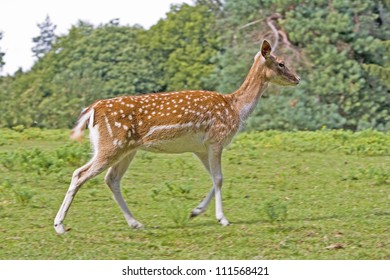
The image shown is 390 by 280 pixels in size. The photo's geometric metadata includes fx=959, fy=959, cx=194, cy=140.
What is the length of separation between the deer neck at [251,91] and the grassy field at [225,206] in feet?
3.70

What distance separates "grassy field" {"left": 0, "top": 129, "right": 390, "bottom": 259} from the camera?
344 inches

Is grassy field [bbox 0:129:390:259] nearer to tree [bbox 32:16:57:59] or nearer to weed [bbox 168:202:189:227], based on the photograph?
weed [bbox 168:202:189:227]

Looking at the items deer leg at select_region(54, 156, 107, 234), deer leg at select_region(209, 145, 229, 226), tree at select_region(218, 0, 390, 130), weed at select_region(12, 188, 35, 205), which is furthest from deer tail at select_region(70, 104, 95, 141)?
tree at select_region(218, 0, 390, 130)

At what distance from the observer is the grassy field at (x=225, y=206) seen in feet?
28.7

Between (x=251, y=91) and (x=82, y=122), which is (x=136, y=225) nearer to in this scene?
(x=82, y=122)

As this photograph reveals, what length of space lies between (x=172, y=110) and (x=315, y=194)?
3.39m

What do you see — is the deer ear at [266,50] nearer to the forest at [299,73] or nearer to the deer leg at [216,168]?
the deer leg at [216,168]

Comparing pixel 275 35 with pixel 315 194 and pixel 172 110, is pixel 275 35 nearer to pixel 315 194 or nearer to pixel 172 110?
pixel 315 194

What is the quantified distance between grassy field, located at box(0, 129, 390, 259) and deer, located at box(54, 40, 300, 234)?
0.43 meters

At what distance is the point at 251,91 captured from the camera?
A: 10.8 metres

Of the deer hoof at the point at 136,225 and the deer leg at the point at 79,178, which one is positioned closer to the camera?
the deer leg at the point at 79,178

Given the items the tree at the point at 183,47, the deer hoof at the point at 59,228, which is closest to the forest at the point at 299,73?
the tree at the point at 183,47

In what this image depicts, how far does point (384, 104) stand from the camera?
91.4 feet
